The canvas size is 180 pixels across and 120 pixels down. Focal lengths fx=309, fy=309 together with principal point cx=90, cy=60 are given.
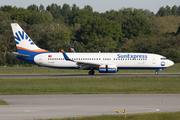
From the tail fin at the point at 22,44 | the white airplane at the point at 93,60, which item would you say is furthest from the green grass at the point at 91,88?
the tail fin at the point at 22,44

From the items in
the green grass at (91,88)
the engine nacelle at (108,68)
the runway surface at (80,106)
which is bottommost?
the green grass at (91,88)

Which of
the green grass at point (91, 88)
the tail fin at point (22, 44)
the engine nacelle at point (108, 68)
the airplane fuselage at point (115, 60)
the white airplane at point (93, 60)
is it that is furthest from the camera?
the tail fin at point (22, 44)

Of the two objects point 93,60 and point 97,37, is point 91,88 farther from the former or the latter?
point 97,37

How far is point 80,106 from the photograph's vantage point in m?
20.7

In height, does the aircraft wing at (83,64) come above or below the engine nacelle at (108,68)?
above

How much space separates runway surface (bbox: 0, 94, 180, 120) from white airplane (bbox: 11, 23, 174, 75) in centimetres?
2597

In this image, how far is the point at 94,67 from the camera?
51688mm

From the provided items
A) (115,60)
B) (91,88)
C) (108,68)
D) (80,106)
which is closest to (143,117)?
(80,106)

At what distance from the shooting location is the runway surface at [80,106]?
1795 centimetres

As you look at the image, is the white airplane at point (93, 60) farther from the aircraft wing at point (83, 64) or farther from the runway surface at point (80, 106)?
the runway surface at point (80, 106)

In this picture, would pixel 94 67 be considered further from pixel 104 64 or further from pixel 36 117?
pixel 36 117

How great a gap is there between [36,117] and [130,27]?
371 feet

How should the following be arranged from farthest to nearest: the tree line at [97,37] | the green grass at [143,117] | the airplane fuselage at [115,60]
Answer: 1. the tree line at [97,37]
2. the airplane fuselage at [115,60]
3. the green grass at [143,117]

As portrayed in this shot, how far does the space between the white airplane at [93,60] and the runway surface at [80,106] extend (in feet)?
85.2
